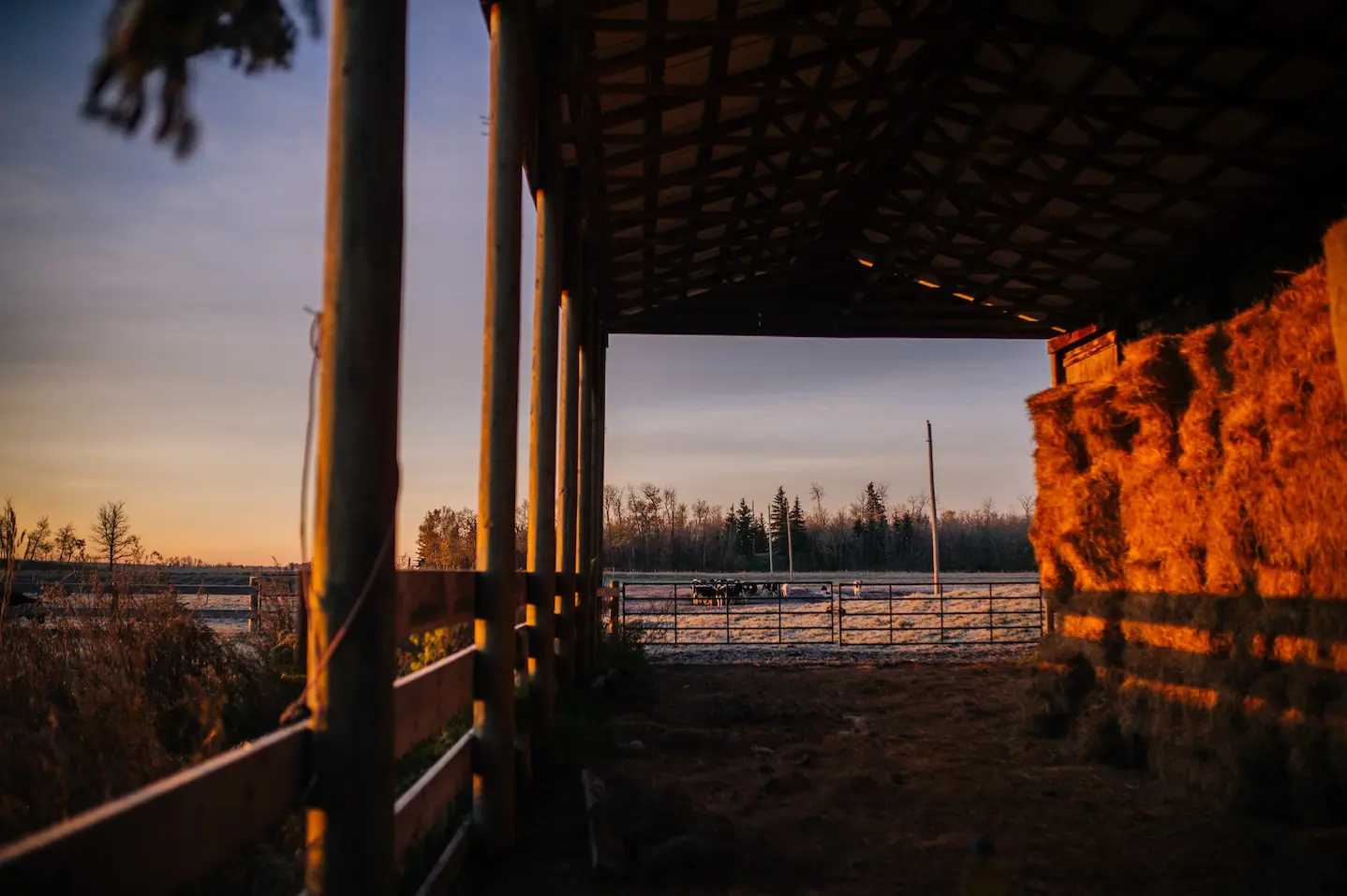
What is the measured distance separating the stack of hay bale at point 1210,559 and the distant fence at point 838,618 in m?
4.73

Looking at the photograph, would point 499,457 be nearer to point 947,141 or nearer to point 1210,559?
point 1210,559

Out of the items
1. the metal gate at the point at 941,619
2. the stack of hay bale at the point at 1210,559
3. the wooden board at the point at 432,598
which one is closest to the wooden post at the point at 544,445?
the wooden board at the point at 432,598

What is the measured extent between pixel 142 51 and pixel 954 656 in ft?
46.4

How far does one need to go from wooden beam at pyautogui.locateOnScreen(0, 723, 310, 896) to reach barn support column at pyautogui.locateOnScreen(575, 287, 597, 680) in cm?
752

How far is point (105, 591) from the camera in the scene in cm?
572

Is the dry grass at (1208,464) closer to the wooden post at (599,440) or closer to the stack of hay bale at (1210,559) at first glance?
the stack of hay bale at (1210,559)

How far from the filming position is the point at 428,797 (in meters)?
3.23

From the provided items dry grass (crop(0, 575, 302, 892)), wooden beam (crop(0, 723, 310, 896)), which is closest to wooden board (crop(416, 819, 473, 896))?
dry grass (crop(0, 575, 302, 892))

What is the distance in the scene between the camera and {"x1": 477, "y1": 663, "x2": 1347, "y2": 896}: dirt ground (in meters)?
4.00

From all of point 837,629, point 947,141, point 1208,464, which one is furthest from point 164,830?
point 837,629

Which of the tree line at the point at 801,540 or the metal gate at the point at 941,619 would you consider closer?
the metal gate at the point at 941,619

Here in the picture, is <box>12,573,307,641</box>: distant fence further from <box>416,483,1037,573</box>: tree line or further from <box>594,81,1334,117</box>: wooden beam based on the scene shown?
<box>416,483,1037,573</box>: tree line

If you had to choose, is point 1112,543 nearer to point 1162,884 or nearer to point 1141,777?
point 1141,777

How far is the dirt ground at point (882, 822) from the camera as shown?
4.00 metres
